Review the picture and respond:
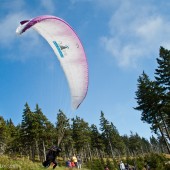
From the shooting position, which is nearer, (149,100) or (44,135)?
(149,100)

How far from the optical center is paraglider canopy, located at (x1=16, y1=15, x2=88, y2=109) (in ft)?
54.1

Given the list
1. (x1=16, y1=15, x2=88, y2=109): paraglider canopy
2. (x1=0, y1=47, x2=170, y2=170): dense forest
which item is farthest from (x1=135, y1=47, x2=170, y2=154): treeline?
(x1=16, y1=15, x2=88, y2=109): paraglider canopy

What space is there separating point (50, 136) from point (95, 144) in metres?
20.9

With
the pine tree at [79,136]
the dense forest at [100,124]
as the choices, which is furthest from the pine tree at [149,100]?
the pine tree at [79,136]

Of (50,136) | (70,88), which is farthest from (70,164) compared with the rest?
(50,136)

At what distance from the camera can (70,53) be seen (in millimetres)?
17219

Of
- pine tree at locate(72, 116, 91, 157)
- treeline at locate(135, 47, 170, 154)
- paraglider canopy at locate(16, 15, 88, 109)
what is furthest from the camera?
pine tree at locate(72, 116, 91, 157)

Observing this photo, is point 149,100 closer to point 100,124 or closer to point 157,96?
point 157,96

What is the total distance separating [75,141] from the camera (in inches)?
2896

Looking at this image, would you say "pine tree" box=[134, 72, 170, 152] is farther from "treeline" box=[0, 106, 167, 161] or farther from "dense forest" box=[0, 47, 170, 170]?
"treeline" box=[0, 106, 167, 161]

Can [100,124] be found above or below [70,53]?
above

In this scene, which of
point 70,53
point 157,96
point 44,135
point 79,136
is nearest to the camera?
point 70,53

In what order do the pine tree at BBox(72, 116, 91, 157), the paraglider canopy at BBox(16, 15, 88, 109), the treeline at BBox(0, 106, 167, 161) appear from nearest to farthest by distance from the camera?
the paraglider canopy at BBox(16, 15, 88, 109) → the treeline at BBox(0, 106, 167, 161) → the pine tree at BBox(72, 116, 91, 157)

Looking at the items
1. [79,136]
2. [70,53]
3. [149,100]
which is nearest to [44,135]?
[79,136]
